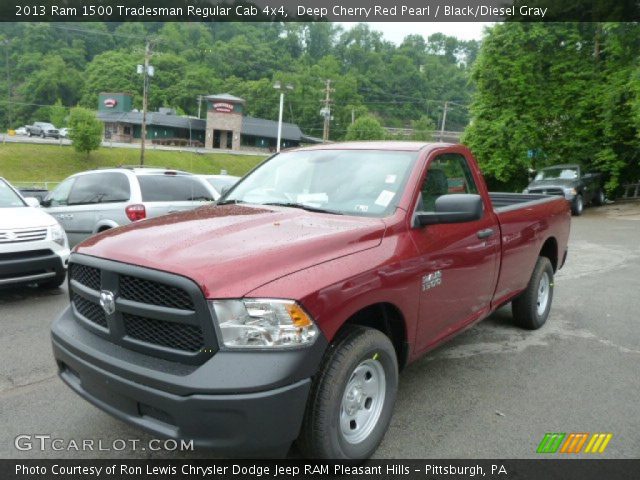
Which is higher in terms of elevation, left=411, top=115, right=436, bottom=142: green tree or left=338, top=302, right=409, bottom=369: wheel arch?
left=411, top=115, right=436, bottom=142: green tree

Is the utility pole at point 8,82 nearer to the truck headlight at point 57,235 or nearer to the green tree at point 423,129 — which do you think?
the green tree at point 423,129

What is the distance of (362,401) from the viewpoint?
2980 millimetres

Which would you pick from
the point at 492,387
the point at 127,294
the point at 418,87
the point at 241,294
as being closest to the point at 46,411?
the point at 127,294

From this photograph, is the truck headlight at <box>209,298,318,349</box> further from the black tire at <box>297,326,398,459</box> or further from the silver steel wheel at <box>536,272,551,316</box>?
Answer: the silver steel wheel at <box>536,272,551,316</box>

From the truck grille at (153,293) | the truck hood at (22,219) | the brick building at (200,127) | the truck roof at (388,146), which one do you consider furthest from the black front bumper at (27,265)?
the brick building at (200,127)

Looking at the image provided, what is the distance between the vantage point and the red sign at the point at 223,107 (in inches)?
2972

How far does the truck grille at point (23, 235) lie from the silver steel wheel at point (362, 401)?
5046mm

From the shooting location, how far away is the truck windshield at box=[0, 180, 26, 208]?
7.16 metres

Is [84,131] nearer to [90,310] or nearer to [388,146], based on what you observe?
[388,146]

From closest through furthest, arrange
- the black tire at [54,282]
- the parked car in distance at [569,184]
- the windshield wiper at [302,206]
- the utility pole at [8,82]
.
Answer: the windshield wiper at [302,206]
the black tire at [54,282]
the parked car in distance at [569,184]
the utility pole at [8,82]

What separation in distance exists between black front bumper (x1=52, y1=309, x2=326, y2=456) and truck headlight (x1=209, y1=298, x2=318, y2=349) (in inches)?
2.1

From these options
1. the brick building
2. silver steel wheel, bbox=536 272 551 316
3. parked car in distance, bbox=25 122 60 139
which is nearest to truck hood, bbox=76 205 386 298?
silver steel wheel, bbox=536 272 551 316

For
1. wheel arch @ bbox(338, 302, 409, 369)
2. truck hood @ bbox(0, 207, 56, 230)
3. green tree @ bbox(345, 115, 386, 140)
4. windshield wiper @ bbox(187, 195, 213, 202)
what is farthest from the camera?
green tree @ bbox(345, 115, 386, 140)

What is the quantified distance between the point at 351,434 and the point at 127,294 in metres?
1.43
